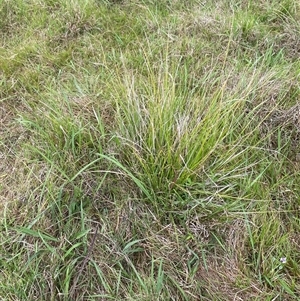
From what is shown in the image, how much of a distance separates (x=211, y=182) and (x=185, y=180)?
0.11m

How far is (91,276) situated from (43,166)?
1.68ft

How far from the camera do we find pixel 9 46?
7.46 feet

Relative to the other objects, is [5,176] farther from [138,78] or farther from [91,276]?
[138,78]

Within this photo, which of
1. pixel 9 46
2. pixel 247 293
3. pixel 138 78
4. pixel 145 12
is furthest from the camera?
pixel 145 12

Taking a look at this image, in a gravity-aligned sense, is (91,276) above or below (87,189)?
below

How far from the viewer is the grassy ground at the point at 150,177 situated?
143cm

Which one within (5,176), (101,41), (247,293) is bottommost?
(247,293)

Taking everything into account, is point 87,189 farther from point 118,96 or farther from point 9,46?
point 9,46

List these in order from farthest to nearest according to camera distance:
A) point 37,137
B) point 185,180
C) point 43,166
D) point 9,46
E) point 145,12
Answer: point 145,12 → point 9,46 → point 37,137 → point 43,166 → point 185,180

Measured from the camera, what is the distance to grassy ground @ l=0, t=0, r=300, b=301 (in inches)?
56.2

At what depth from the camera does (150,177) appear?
1.55 meters

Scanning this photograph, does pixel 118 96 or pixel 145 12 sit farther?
pixel 145 12

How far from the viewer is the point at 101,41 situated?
230 cm

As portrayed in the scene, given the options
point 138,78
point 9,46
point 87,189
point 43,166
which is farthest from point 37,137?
point 9,46
